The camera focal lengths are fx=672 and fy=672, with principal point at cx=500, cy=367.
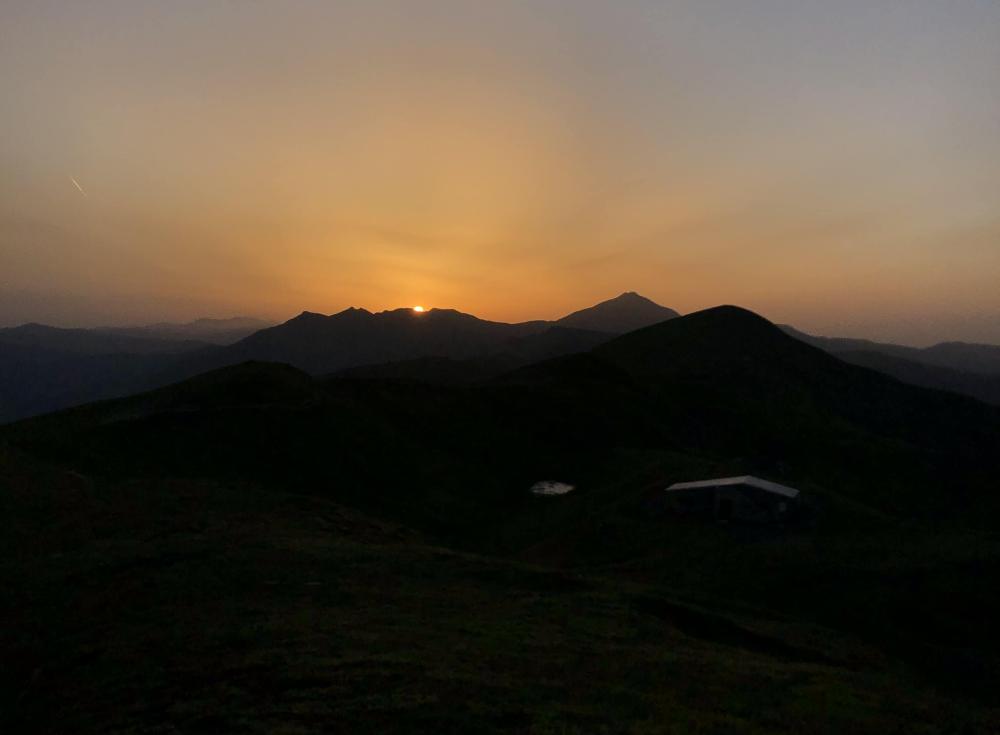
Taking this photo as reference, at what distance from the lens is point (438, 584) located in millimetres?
27453

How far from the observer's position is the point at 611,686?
55.5 feet

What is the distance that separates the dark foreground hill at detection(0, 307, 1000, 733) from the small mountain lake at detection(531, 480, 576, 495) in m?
2.09

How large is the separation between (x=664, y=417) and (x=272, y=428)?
6219 centimetres

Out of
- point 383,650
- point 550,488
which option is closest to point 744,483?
point 550,488

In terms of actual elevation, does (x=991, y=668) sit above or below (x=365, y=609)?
below

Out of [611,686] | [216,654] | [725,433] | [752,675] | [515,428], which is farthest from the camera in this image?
[725,433]

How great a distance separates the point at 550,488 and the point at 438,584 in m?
43.7

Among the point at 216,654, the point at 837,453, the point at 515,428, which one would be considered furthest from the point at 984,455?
the point at 216,654

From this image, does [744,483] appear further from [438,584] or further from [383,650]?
[383,650]

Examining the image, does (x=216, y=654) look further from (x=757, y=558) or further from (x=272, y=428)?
(x=272, y=428)

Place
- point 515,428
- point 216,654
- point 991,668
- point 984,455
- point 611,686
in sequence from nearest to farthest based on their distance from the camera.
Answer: point 611,686
point 216,654
point 991,668
point 515,428
point 984,455

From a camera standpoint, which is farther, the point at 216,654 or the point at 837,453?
the point at 837,453

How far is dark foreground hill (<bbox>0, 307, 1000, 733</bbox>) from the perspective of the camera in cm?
1598

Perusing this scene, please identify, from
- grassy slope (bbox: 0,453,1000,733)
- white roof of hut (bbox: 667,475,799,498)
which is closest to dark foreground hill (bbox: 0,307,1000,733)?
grassy slope (bbox: 0,453,1000,733)
